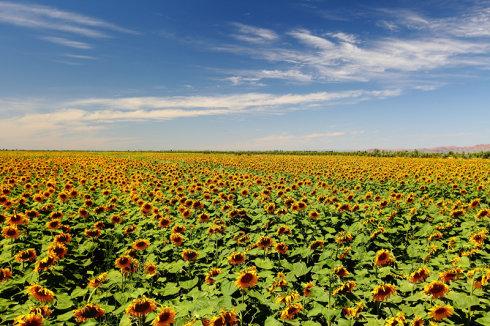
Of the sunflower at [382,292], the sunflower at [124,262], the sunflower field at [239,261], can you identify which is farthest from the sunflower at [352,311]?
the sunflower at [124,262]

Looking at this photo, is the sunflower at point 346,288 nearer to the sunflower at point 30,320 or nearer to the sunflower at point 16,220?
the sunflower at point 30,320

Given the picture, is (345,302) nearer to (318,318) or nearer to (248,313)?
(318,318)

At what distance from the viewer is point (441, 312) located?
13.2 ft

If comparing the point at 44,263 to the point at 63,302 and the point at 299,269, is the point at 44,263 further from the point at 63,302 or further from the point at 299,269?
the point at 299,269

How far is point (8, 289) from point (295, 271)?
14.1 ft

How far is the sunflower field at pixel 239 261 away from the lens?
426 cm

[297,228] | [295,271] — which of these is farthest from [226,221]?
[295,271]

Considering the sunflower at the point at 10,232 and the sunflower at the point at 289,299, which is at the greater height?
the sunflower at the point at 10,232

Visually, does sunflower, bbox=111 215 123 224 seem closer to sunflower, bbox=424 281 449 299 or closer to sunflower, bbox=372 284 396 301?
sunflower, bbox=372 284 396 301

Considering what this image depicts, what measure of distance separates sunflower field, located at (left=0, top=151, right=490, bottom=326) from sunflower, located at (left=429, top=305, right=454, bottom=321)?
24 millimetres

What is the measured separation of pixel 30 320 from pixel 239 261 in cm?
263

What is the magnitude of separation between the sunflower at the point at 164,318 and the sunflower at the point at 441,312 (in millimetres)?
2855

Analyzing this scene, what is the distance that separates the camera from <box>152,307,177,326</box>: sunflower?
148 inches

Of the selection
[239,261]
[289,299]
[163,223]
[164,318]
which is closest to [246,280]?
[289,299]
